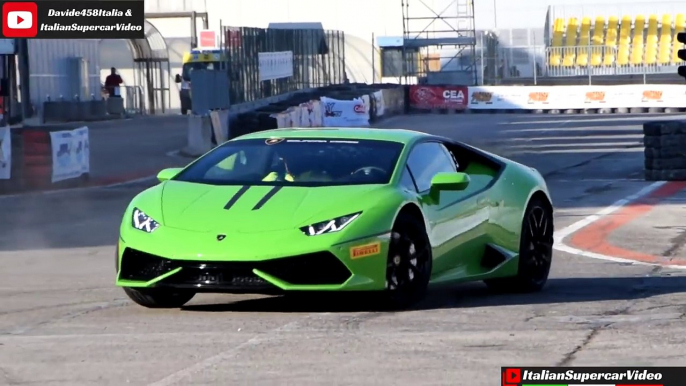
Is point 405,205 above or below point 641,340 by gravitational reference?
above

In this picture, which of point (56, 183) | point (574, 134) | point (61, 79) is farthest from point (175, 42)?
point (56, 183)

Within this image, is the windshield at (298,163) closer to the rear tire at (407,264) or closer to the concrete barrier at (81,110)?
the rear tire at (407,264)

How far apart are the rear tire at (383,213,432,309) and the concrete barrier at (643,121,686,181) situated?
47.9ft

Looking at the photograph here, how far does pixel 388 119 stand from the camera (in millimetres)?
47312

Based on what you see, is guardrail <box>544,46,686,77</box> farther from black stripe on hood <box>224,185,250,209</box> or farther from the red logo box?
the red logo box

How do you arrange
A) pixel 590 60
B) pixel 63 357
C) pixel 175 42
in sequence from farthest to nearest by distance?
pixel 175 42
pixel 590 60
pixel 63 357

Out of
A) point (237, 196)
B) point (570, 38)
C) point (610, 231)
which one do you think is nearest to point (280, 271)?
point (237, 196)

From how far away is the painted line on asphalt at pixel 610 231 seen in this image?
12.4m

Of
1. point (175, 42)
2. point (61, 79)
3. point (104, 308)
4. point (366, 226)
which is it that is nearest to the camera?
point (366, 226)

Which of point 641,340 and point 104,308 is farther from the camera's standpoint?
point 104,308

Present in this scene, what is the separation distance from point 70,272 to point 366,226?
13.5 feet

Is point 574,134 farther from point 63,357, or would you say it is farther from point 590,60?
point 63,357

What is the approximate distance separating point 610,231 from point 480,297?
5.50 meters

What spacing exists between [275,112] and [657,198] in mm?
13697
